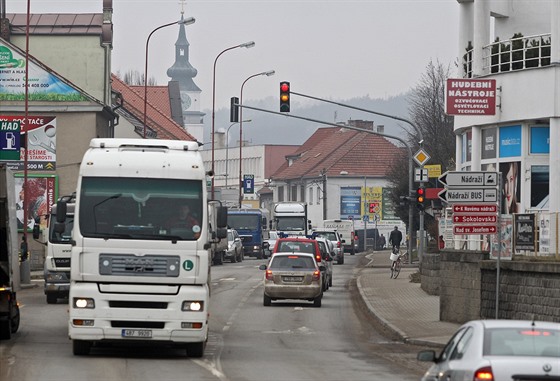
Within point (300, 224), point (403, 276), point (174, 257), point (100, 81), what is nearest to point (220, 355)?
point (174, 257)

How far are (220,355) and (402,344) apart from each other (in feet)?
15.7

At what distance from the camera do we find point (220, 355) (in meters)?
21.3

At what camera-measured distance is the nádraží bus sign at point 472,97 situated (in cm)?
3180

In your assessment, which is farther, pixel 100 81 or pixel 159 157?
pixel 100 81

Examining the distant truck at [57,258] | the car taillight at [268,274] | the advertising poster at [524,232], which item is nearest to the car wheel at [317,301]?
the car taillight at [268,274]

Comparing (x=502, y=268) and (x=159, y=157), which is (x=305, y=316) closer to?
(x=502, y=268)

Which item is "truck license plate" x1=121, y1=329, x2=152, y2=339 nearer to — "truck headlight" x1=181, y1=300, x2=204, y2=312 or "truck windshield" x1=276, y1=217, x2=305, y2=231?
"truck headlight" x1=181, y1=300, x2=204, y2=312

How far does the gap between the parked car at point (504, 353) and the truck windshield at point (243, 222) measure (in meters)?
62.2

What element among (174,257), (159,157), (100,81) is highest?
(100,81)

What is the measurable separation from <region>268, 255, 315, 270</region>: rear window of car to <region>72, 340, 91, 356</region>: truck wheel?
14204 mm

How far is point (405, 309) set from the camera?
1292 inches

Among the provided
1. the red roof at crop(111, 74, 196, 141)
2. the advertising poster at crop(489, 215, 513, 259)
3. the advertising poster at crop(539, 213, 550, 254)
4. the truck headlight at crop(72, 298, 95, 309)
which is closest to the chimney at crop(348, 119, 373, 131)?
the red roof at crop(111, 74, 196, 141)

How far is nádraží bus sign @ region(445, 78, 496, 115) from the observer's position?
3180cm

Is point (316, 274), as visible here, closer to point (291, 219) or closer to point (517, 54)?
point (517, 54)
